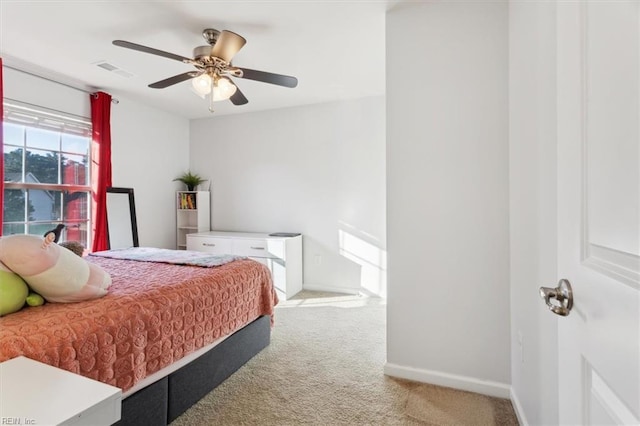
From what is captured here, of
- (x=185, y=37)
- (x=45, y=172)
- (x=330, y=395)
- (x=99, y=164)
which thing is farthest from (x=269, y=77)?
(x=45, y=172)

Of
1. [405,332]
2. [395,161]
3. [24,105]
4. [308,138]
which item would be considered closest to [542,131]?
[395,161]

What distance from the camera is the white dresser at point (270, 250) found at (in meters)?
3.76

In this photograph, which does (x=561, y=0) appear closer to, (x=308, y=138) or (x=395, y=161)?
(x=395, y=161)

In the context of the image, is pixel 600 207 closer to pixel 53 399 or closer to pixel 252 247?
pixel 53 399

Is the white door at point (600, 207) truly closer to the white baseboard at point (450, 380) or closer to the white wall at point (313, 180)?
the white baseboard at point (450, 380)

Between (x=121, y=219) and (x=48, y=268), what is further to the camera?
(x=121, y=219)

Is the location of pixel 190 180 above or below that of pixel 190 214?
above

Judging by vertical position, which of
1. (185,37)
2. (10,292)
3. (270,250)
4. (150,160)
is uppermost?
(185,37)

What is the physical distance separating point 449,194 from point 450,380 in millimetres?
1143

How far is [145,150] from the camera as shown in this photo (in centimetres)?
407

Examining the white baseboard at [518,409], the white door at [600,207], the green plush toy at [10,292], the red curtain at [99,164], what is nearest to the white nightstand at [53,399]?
the green plush toy at [10,292]

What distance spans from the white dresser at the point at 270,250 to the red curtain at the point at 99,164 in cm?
102

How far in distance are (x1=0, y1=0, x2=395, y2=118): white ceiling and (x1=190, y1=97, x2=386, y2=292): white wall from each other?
635mm

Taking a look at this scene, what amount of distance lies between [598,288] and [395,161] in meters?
1.54
